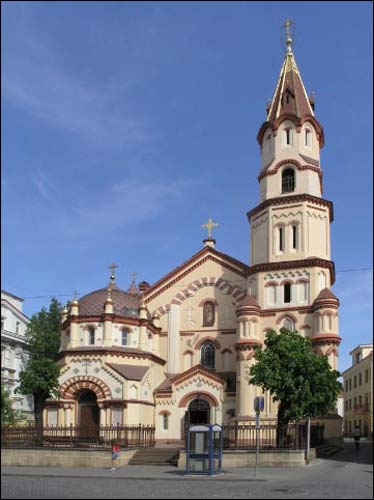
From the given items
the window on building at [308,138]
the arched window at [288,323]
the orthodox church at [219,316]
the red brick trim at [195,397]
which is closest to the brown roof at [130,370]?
the orthodox church at [219,316]

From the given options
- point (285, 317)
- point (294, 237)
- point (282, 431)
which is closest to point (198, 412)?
point (285, 317)

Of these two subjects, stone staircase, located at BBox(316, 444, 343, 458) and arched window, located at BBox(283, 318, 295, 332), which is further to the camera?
arched window, located at BBox(283, 318, 295, 332)

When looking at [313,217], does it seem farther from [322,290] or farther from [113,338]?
[113,338]

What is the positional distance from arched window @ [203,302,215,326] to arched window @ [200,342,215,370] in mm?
1616

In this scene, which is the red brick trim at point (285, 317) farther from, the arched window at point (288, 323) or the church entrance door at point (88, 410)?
the church entrance door at point (88, 410)

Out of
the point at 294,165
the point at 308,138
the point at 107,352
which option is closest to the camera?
the point at 107,352

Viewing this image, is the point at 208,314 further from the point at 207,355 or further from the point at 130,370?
the point at 130,370

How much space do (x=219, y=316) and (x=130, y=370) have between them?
8952 mm

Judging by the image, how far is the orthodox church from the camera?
45375 mm

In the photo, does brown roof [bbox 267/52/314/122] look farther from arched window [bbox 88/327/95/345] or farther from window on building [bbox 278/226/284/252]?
arched window [bbox 88/327/95/345]

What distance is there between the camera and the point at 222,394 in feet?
153

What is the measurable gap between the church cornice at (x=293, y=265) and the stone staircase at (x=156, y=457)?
48.4ft

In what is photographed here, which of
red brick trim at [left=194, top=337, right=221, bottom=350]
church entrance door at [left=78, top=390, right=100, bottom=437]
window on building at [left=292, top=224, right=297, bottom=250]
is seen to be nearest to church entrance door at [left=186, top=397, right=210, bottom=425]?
red brick trim at [left=194, top=337, right=221, bottom=350]

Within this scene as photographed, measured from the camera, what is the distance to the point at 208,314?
171 feet
